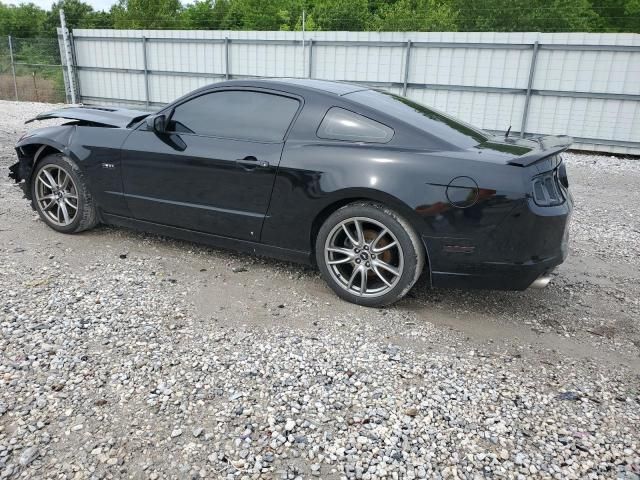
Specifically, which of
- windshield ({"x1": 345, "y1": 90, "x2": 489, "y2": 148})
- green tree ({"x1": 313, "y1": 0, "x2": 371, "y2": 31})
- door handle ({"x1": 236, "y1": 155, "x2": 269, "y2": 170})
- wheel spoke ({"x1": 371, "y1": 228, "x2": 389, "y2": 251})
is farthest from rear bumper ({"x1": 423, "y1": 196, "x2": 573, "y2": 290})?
green tree ({"x1": 313, "y1": 0, "x2": 371, "y2": 31})

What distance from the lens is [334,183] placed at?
3.63 metres

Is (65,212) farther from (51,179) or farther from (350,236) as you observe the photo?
(350,236)

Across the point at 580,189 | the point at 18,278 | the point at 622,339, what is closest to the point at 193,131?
the point at 18,278

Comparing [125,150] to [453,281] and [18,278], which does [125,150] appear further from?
[453,281]

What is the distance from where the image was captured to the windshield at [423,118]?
3.68 m

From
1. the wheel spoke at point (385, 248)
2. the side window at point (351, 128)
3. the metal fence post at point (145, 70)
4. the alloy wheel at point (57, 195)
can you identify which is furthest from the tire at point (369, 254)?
the metal fence post at point (145, 70)

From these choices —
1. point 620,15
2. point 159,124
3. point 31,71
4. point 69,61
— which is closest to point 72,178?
point 159,124

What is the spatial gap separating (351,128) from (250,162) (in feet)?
2.56

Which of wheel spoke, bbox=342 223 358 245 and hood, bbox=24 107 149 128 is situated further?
hood, bbox=24 107 149 128

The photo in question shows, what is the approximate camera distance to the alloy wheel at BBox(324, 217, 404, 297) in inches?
143

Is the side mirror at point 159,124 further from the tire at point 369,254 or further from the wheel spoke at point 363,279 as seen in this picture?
the wheel spoke at point 363,279

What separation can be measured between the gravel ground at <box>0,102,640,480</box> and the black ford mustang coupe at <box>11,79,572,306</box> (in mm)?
367

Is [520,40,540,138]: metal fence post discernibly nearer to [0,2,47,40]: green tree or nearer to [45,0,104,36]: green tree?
[45,0,104,36]: green tree

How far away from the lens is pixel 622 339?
345 cm
